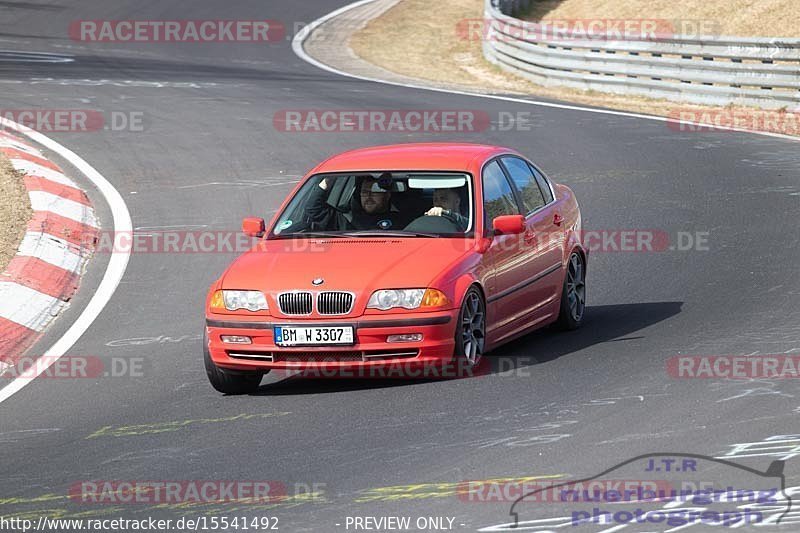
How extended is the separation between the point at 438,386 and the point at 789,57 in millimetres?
15373

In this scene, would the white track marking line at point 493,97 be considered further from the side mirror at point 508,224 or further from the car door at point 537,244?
the side mirror at point 508,224

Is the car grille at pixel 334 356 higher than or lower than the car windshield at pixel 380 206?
lower

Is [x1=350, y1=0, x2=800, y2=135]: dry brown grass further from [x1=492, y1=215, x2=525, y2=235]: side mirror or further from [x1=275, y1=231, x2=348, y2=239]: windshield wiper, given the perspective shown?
[x1=275, y1=231, x2=348, y2=239]: windshield wiper

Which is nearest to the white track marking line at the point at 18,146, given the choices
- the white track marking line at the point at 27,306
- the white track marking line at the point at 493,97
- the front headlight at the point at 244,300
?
the white track marking line at the point at 27,306

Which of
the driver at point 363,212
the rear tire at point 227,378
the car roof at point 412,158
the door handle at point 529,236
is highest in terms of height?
the car roof at point 412,158

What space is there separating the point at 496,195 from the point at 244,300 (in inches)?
83.8

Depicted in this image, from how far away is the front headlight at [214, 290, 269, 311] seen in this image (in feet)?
29.5

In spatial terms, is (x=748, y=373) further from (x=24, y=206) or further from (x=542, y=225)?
(x=24, y=206)

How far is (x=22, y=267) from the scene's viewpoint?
40.9 feet

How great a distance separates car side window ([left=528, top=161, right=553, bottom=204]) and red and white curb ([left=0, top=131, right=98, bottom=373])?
3995 millimetres

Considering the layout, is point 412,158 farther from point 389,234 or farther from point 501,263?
point 501,263

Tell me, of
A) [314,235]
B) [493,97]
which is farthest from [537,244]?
[493,97]

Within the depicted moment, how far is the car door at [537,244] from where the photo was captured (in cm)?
1020

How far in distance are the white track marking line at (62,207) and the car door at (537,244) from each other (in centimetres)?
535
